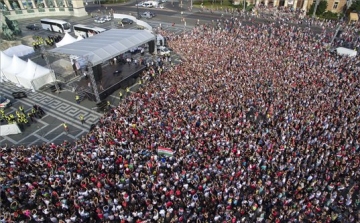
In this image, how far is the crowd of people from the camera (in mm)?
13172

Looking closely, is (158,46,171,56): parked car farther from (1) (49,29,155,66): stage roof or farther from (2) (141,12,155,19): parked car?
(2) (141,12,155,19): parked car

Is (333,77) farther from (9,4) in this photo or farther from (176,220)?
(9,4)

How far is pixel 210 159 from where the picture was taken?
1596 cm

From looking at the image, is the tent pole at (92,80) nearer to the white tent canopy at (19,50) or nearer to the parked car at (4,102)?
the parked car at (4,102)

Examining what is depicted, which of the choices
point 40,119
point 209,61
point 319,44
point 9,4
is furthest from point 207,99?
point 9,4

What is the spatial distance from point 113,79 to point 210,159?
16.0 meters

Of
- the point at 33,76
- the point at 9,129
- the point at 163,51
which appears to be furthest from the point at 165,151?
the point at 163,51

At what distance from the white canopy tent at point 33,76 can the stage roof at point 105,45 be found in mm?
3923

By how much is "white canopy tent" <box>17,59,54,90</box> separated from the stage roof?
12.9 ft

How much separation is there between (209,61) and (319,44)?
16.2m

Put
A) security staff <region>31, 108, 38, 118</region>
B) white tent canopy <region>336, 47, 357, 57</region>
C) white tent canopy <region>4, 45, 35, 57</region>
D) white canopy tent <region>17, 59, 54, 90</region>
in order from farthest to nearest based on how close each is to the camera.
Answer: white tent canopy <region>4, 45, 35, 57</region> < white tent canopy <region>336, 47, 357, 57</region> < white canopy tent <region>17, 59, 54, 90</region> < security staff <region>31, 108, 38, 118</region>

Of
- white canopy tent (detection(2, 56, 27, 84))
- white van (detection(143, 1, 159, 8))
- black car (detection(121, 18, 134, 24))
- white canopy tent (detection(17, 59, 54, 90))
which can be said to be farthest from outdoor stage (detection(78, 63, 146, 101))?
white van (detection(143, 1, 159, 8))

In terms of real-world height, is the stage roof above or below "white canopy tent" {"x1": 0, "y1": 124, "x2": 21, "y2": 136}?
above

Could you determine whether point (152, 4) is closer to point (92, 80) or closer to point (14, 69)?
point (14, 69)
